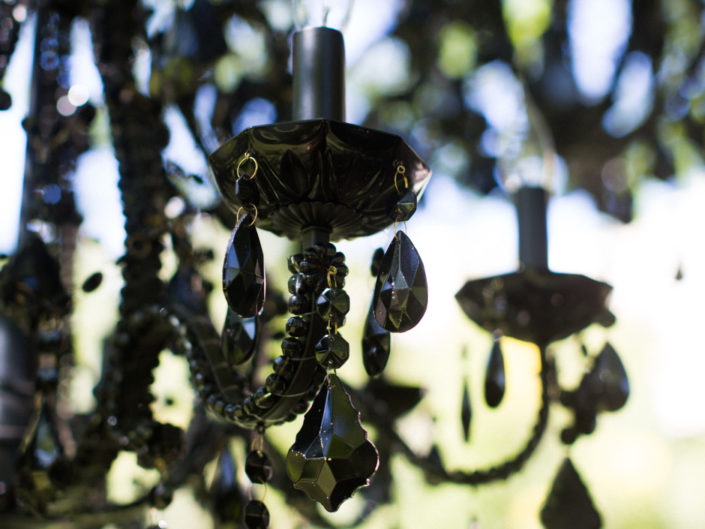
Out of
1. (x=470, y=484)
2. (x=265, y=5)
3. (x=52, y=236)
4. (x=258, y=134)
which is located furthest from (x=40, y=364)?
(x=265, y=5)

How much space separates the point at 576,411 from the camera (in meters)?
0.75

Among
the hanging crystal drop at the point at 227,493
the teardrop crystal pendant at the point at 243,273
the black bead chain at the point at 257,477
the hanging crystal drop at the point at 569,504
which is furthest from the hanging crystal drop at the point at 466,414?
the teardrop crystal pendant at the point at 243,273

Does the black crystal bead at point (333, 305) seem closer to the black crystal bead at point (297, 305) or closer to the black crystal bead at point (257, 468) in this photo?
the black crystal bead at point (297, 305)

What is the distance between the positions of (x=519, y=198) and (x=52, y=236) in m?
0.50

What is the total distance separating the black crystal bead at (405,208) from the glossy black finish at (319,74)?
0.07m

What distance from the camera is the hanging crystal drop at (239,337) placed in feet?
1.22

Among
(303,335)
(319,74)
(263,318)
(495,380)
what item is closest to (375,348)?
(303,335)

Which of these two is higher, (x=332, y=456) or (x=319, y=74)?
(x=319, y=74)

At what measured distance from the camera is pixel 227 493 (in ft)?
2.12

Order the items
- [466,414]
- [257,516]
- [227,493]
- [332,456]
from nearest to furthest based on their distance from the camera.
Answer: [332,456] → [257,516] → [227,493] → [466,414]

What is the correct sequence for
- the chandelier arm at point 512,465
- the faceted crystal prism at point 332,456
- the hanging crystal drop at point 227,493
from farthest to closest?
the chandelier arm at point 512,465 → the hanging crystal drop at point 227,493 → the faceted crystal prism at point 332,456

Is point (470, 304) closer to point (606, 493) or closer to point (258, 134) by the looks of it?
point (258, 134)

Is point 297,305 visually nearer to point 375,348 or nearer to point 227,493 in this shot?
point 375,348

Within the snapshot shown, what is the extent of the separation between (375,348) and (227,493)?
0.35 meters
